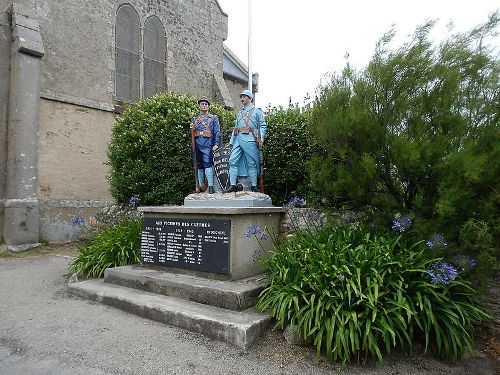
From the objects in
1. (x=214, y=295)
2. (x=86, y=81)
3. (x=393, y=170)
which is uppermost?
(x=86, y=81)

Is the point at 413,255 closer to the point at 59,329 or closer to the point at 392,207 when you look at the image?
the point at 392,207

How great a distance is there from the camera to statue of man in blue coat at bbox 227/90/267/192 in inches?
207

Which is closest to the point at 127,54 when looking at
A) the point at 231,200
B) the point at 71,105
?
the point at 71,105

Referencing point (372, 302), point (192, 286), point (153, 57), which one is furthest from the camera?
point (153, 57)

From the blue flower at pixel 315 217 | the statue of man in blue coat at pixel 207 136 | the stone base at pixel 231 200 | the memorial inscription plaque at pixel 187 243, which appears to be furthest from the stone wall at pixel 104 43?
the blue flower at pixel 315 217

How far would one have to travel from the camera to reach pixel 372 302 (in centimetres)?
318

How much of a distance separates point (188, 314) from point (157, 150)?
462cm

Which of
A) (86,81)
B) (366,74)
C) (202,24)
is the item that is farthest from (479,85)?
(202,24)

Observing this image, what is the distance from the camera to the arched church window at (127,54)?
1187cm

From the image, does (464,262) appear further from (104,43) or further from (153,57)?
(153,57)

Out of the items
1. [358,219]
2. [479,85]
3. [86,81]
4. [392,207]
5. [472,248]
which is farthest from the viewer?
[86,81]

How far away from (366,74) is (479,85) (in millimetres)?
1166

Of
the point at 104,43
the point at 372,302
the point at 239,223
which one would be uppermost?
the point at 104,43

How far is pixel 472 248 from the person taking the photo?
11.5 feet
